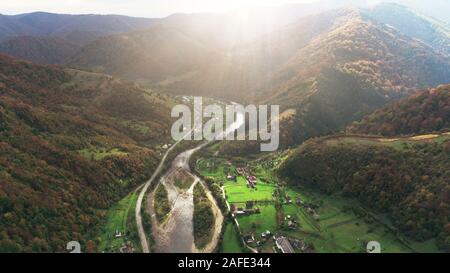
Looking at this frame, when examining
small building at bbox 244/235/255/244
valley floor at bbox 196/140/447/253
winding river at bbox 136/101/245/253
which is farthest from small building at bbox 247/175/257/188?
small building at bbox 244/235/255/244

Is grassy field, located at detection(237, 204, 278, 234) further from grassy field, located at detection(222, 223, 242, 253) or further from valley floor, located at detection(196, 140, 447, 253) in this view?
grassy field, located at detection(222, 223, 242, 253)

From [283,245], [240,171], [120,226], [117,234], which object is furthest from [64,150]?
[283,245]

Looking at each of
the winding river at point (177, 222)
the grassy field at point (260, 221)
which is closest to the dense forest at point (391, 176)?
the grassy field at point (260, 221)

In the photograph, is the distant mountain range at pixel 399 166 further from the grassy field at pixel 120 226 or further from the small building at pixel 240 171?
the grassy field at pixel 120 226

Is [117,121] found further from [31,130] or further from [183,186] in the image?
[183,186]

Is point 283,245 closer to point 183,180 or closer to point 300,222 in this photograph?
point 300,222
